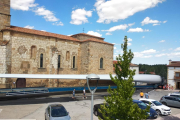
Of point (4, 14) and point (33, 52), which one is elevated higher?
point (4, 14)

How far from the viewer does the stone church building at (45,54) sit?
69.5ft

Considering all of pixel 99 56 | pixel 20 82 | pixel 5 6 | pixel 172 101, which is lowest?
pixel 172 101

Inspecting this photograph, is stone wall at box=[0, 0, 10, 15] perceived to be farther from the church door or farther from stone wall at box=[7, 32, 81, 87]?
the church door

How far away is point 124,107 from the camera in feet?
18.8

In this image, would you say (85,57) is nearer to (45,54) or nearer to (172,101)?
(45,54)

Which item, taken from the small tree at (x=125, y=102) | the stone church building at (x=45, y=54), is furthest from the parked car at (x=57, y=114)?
the stone church building at (x=45, y=54)

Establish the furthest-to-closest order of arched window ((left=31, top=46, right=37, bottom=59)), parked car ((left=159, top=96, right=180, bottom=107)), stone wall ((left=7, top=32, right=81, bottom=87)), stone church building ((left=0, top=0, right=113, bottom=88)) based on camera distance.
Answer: arched window ((left=31, top=46, right=37, bottom=59)) → stone wall ((left=7, top=32, right=81, bottom=87)) → stone church building ((left=0, top=0, right=113, bottom=88)) → parked car ((left=159, top=96, right=180, bottom=107))

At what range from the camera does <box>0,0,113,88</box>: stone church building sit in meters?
21.2

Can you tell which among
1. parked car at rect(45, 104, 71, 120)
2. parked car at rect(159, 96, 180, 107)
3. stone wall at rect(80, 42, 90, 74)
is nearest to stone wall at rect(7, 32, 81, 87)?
stone wall at rect(80, 42, 90, 74)

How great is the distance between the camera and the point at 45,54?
25.2 metres

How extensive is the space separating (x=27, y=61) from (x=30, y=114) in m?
12.8

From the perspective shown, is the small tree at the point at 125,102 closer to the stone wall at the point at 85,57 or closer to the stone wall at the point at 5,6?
the stone wall at the point at 5,6

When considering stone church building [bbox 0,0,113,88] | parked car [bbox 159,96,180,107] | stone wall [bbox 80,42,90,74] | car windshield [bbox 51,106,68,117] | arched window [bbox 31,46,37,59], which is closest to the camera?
car windshield [bbox 51,106,68,117]

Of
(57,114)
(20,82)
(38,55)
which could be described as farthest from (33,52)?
(57,114)
